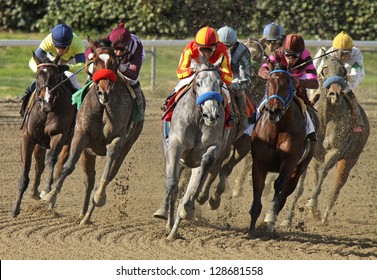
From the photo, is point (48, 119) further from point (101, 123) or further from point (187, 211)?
point (187, 211)

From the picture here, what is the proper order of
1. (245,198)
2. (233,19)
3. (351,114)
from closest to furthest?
(351,114), (245,198), (233,19)

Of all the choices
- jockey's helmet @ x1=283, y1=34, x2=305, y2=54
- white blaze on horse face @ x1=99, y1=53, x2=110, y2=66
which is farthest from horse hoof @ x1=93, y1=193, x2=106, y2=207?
jockey's helmet @ x1=283, y1=34, x2=305, y2=54

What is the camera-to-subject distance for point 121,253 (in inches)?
359

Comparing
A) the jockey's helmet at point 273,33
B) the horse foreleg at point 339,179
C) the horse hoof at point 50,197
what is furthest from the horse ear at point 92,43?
the horse foreleg at point 339,179

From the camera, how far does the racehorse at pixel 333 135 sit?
11367 millimetres

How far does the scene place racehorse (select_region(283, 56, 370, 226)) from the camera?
11.4 meters

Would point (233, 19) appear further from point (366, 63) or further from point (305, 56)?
point (305, 56)

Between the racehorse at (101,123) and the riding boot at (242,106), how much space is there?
1.09 meters

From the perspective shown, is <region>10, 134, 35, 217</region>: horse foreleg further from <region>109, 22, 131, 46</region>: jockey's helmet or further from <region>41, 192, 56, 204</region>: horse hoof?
<region>109, 22, 131, 46</region>: jockey's helmet

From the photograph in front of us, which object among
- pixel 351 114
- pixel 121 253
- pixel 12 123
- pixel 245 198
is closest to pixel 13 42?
pixel 12 123

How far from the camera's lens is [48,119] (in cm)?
1088

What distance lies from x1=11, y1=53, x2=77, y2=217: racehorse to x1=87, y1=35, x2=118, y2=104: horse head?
1.67ft

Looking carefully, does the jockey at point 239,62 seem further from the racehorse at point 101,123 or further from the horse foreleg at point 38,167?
the horse foreleg at point 38,167

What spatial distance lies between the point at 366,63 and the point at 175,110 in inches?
441
